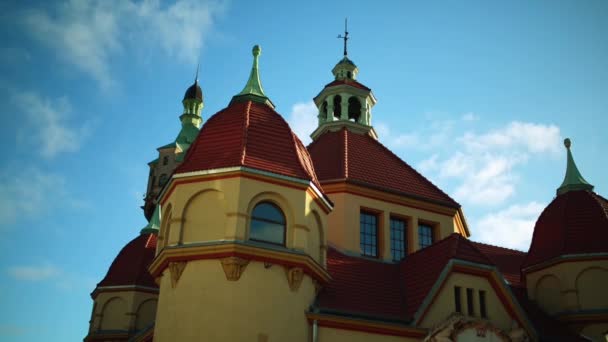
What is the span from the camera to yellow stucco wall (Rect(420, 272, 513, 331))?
19.8 meters

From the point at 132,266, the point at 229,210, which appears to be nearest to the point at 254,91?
the point at 229,210

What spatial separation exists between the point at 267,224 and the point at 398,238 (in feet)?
26.7

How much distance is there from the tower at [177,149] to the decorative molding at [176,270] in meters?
37.0

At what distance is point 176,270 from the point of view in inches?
707

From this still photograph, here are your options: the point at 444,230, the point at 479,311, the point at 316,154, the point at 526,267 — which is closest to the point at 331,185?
the point at 316,154

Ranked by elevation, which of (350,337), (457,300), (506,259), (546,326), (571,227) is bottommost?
(350,337)

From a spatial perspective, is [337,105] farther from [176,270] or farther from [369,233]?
[176,270]

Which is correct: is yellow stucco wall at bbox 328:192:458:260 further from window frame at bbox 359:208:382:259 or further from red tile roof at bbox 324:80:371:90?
red tile roof at bbox 324:80:371:90

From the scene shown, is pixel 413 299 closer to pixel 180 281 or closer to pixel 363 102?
pixel 180 281

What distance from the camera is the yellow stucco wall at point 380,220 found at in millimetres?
23250

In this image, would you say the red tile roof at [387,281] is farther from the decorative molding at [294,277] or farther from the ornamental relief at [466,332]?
the decorative molding at [294,277]

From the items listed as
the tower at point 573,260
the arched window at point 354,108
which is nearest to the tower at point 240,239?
the tower at point 573,260

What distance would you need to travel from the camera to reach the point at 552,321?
24.0 meters

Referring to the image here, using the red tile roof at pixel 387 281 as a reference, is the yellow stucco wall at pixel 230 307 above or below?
below
